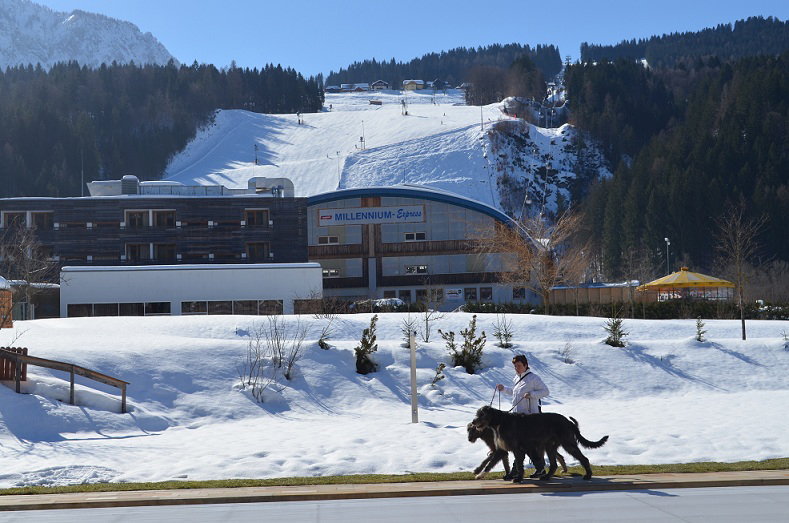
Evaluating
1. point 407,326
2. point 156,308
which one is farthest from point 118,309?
point 407,326

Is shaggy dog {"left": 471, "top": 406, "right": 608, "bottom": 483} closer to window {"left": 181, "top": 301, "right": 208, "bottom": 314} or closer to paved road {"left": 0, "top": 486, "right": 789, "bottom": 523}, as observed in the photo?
paved road {"left": 0, "top": 486, "right": 789, "bottom": 523}

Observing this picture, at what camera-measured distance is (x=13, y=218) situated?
56.1 metres

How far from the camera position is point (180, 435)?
18906mm

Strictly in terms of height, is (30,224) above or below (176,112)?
below

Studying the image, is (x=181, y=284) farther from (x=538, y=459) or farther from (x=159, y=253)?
(x=538, y=459)

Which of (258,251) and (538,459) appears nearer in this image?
(538,459)

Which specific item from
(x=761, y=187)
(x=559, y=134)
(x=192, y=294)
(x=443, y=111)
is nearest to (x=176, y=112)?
(x=443, y=111)

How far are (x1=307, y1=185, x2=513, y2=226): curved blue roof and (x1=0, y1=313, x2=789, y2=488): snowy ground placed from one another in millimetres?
32026

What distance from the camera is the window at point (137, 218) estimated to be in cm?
5731

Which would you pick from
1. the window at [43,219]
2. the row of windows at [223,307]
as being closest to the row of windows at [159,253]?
the window at [43,219]

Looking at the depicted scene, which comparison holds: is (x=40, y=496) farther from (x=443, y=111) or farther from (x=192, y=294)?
(x=443, y=111)

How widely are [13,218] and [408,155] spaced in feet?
302

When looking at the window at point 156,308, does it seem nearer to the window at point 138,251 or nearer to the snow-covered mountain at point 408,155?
the window at point 138,251

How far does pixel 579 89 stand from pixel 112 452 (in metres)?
162
